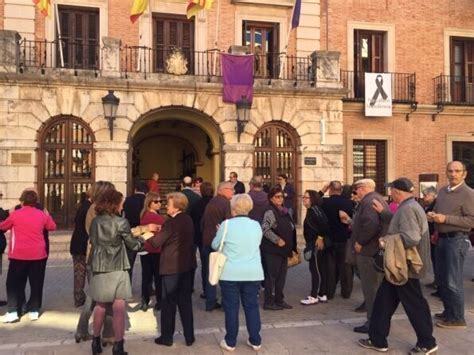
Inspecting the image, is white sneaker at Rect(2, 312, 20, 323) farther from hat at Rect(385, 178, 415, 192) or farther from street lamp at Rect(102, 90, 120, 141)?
street lamp at Rect(102, 90, 120, 141)

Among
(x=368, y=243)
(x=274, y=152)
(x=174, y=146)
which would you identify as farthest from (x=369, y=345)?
(x=174, y=146)

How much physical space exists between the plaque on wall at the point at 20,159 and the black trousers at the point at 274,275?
360 inches

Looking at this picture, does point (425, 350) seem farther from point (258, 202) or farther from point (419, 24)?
point (419, 24)

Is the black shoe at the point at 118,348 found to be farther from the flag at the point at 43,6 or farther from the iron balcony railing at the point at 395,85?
the iron balcony railing at the point at 395,85

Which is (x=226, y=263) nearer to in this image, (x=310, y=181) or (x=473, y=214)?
(x=473, y=214)

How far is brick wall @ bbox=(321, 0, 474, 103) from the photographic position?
696 inches

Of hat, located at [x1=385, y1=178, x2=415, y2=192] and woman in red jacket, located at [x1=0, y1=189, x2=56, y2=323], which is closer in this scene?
hat, located at [x1=385, y1=178, x2=415, y2=192]

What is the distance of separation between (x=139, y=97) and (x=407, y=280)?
10.8 metres

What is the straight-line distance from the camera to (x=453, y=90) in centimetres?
1848

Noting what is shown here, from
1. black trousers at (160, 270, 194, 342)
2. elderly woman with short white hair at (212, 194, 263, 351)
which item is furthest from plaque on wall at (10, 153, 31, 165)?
elderly woman with short white hair at (212, 194, 263, 351)

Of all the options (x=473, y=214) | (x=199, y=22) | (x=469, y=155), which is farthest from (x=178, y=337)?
(x=469, y=155)

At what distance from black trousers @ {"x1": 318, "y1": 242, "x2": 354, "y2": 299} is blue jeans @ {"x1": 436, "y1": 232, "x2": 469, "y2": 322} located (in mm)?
1777

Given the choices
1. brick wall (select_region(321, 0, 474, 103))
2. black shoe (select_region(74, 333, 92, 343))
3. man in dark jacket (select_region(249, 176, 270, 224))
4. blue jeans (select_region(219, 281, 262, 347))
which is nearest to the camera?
blue jeans (select_region(219, 281, 262, 347))

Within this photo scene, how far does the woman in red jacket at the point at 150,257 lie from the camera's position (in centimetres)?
679
